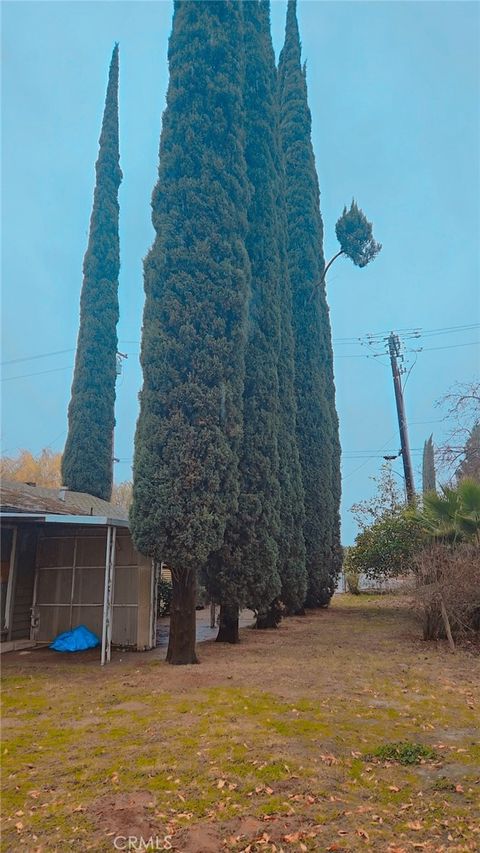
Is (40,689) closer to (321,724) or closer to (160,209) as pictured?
(321,724)

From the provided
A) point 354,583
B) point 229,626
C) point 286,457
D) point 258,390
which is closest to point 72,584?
point 229,626

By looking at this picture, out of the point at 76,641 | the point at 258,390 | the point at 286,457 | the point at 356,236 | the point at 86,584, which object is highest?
the point at 356,236

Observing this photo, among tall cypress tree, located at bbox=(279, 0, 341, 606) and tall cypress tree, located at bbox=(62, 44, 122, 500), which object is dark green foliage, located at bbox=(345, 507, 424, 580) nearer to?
tall cypress tree, located at bbox=(279, 0, 341, 606)

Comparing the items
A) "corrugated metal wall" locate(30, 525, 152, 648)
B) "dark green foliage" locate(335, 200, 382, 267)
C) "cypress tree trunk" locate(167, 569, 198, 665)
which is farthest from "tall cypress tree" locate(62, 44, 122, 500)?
"cypress tree trunk" locate(167, 569, 198, 665)

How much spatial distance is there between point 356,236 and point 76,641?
51.4 ft

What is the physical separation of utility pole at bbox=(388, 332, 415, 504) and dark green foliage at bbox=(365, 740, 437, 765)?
14.3 m

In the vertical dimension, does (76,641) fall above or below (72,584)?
below

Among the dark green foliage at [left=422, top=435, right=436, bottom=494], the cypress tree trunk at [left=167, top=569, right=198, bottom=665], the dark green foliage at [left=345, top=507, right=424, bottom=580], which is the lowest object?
the cypress tree trunk at [left=167, top=569, right=198, bottom=665]

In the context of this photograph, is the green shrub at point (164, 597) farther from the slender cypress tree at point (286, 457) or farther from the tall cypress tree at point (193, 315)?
the tall cypress tree at point (193, 315)

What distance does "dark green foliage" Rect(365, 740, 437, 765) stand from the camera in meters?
4.34

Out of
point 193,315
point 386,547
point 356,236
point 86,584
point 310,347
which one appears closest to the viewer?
point 193,315

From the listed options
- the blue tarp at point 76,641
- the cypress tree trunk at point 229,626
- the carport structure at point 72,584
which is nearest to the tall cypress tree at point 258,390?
the cypress tree trunk at point 229,626

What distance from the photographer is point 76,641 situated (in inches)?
396

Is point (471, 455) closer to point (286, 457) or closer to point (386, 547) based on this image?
point (386, 547)
